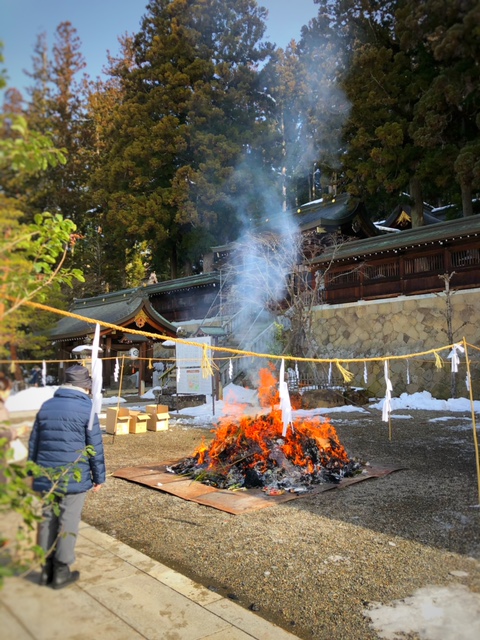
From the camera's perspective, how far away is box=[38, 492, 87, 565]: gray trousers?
2.09 meters

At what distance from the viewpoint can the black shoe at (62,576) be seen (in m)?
1.95

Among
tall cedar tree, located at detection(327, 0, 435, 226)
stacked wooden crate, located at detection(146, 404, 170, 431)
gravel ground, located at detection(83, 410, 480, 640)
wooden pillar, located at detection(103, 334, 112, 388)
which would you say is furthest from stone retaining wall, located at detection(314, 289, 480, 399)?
gravel ground, located at detection(83, 410, 480, 640)

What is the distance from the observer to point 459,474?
7.61 metres

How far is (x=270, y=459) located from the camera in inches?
295

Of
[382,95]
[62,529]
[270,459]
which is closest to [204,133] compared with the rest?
[382,95]

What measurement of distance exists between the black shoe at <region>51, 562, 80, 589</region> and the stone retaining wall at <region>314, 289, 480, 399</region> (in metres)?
15.5

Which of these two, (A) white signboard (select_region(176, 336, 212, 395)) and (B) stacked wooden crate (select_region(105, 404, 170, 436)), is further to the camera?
(A) white signboard (select_region(176, 336, 212, 395))

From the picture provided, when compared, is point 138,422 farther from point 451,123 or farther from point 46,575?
point 451,123

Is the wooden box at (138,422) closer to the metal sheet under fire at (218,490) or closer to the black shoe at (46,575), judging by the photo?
the metal sheet under fire at (218,490)

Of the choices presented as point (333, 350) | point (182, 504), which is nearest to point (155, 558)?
point (182, 504)

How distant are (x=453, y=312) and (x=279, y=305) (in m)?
7.79

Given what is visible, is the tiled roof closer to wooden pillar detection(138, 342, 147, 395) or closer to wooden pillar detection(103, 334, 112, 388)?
wooden pillar detection(138, 342, 147, 395)

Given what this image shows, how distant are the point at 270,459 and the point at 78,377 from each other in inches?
190

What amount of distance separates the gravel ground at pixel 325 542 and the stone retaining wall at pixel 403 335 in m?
10.3
